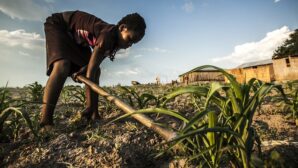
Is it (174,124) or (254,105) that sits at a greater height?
(254,105)

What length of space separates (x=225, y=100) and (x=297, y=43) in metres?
40.5

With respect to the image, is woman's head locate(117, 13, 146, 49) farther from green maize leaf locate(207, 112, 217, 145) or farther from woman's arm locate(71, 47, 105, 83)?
green maize leaf locate(207, 112, 217, 145)

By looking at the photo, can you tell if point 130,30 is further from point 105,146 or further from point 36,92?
point 36,92

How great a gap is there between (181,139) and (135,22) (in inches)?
69.9

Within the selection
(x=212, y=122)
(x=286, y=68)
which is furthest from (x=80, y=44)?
(x=286, y=68)

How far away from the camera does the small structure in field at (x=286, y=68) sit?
56.7 ft

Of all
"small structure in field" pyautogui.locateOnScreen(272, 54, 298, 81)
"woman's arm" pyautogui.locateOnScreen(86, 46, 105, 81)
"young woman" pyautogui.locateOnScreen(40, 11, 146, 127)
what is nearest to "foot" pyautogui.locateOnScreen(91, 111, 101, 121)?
"young woman" pyautogui.locateOnScreen(40, 11, 146, 127)

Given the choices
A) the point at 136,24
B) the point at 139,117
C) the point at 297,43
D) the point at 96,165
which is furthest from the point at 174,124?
the point at 297,43

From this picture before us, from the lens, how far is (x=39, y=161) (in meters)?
1.79

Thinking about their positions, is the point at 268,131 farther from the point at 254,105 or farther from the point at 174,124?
the point at 254,105

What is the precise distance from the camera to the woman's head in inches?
102

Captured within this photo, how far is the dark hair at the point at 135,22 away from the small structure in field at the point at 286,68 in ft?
56.4

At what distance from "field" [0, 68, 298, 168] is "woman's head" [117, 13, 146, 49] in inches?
26.5

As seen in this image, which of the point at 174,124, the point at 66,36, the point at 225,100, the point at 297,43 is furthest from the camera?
the point at 297,43
